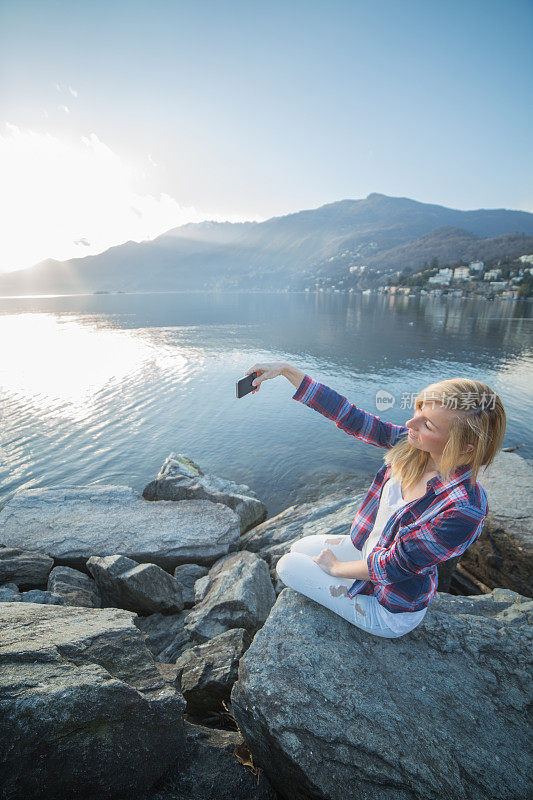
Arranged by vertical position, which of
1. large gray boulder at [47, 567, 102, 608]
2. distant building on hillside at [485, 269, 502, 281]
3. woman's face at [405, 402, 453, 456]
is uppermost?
distant building on hillside at [485, 269, 502, 281]

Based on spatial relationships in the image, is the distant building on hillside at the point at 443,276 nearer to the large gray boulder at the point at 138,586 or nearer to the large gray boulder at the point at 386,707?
the large gray boulder at the point at 138,586

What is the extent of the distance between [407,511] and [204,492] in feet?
27.8

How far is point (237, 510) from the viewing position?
32.8ft

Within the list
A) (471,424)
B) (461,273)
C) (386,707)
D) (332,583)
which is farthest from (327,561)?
(461,273)

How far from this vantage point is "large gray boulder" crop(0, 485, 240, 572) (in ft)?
25.3

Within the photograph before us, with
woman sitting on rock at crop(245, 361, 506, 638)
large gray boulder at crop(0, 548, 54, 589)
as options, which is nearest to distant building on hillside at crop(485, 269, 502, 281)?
woman sitting on rock at crop(245, 361, 506, 638)

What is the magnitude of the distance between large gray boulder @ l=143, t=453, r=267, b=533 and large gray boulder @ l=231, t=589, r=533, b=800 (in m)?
6.83

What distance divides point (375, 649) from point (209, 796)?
1.76 m

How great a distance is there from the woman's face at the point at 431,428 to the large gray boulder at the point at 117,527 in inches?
264

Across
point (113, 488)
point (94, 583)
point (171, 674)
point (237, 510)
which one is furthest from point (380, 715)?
point (113, 488)

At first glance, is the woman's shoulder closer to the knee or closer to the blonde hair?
the blonde hair

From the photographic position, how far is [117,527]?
8.51m

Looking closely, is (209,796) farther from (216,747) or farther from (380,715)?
(380,715)

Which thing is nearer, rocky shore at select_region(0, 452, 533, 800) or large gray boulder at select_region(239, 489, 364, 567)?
rocky shore at select_region(0, 452, 533, 800)
